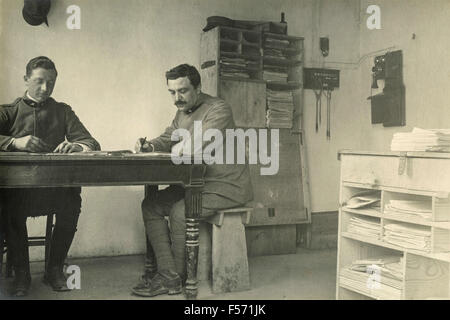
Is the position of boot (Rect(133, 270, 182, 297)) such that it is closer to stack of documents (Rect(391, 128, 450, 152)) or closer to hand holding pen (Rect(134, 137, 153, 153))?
hand holding pen (Rect(134, 137, 153, 153))

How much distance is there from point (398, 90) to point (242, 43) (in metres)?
1.58

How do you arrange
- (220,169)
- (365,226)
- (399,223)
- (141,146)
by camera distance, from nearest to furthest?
(399,223)
(365,226)
(220,169)
(141,146)

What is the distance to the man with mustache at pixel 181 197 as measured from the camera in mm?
3336

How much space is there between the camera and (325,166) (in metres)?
5.35

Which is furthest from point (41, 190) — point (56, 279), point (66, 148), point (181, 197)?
point (181, 197)

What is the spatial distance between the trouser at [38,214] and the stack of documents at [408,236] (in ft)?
6.99

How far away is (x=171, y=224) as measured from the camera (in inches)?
133

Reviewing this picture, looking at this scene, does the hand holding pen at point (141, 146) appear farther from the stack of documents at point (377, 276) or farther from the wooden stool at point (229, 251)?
the stack of documents at point (377, 276)

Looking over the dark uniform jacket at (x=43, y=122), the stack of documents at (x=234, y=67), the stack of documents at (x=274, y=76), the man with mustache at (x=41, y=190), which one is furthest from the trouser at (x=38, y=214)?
the stack of documents at (x=274, y=76)

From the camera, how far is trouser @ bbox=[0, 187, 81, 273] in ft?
10.6

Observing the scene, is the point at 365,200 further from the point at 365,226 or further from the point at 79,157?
the point at 79,157

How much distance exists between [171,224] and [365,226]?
1291 millimetres
